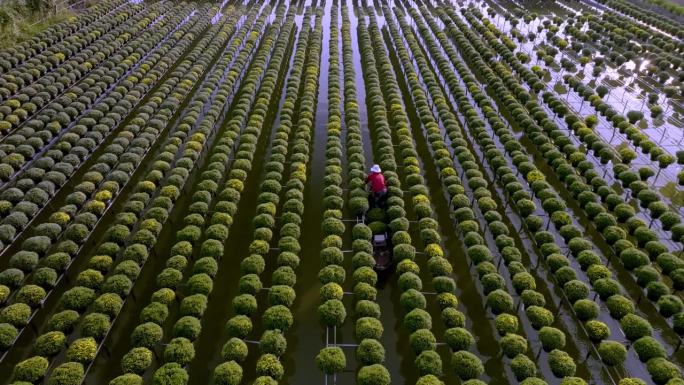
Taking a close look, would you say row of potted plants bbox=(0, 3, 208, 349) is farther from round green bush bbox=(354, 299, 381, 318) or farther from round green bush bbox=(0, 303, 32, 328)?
round green bush bbox=(354, 299, 381, 318)

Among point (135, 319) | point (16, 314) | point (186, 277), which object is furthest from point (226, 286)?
point (16, 314)

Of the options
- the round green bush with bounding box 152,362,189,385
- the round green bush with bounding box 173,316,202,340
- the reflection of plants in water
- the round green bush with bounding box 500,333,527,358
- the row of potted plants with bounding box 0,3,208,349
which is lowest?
the round green bush with bounding box 152,362,189,385

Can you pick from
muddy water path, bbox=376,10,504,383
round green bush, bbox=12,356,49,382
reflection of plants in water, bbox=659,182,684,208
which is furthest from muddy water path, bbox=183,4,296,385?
reflection of plants in water, bbox=659,182,684,208

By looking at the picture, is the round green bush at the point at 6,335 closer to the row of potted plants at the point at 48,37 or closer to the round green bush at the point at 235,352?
the round green bush at the point at 235,352

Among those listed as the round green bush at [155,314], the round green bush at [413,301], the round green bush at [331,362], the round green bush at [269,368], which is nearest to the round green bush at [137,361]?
the round green bush at [155,314]

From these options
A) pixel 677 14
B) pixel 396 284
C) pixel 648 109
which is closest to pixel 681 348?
pixel 396 284

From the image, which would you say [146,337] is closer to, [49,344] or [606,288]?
[49,344]
